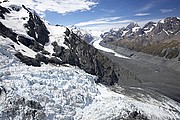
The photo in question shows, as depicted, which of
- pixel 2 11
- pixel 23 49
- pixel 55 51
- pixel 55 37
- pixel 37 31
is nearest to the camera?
pixel 23 49

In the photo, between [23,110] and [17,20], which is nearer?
[23,110]

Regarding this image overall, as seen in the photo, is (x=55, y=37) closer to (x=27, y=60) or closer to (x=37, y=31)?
(x=37, y=31)

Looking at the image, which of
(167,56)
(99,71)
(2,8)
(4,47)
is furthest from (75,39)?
(167,56)

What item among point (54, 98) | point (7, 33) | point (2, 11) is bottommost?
point (54, 98)

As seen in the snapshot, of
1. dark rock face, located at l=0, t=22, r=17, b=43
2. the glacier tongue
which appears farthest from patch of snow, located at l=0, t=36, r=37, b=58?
the glacier tongue

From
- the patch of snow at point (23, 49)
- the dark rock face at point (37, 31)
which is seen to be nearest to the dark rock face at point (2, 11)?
the dark rock face at point (37, 31)

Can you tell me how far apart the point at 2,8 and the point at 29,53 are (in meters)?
18.1

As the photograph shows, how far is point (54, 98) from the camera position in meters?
34.8

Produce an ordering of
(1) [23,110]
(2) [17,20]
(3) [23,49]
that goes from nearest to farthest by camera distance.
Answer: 1. (1) [23,110]
2. (3) [23,49]
3. (2) [17,20]

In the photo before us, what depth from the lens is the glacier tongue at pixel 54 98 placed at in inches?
1239

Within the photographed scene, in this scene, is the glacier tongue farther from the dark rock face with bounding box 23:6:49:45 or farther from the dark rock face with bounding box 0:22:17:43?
the dark rock face with bounding box 23:6:49:45

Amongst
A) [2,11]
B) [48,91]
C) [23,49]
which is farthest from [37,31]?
[48,91]

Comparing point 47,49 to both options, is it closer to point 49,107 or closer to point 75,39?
point 75,39

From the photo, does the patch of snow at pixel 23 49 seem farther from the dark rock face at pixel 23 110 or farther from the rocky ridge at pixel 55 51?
the dark rock face at pixel 23 110
